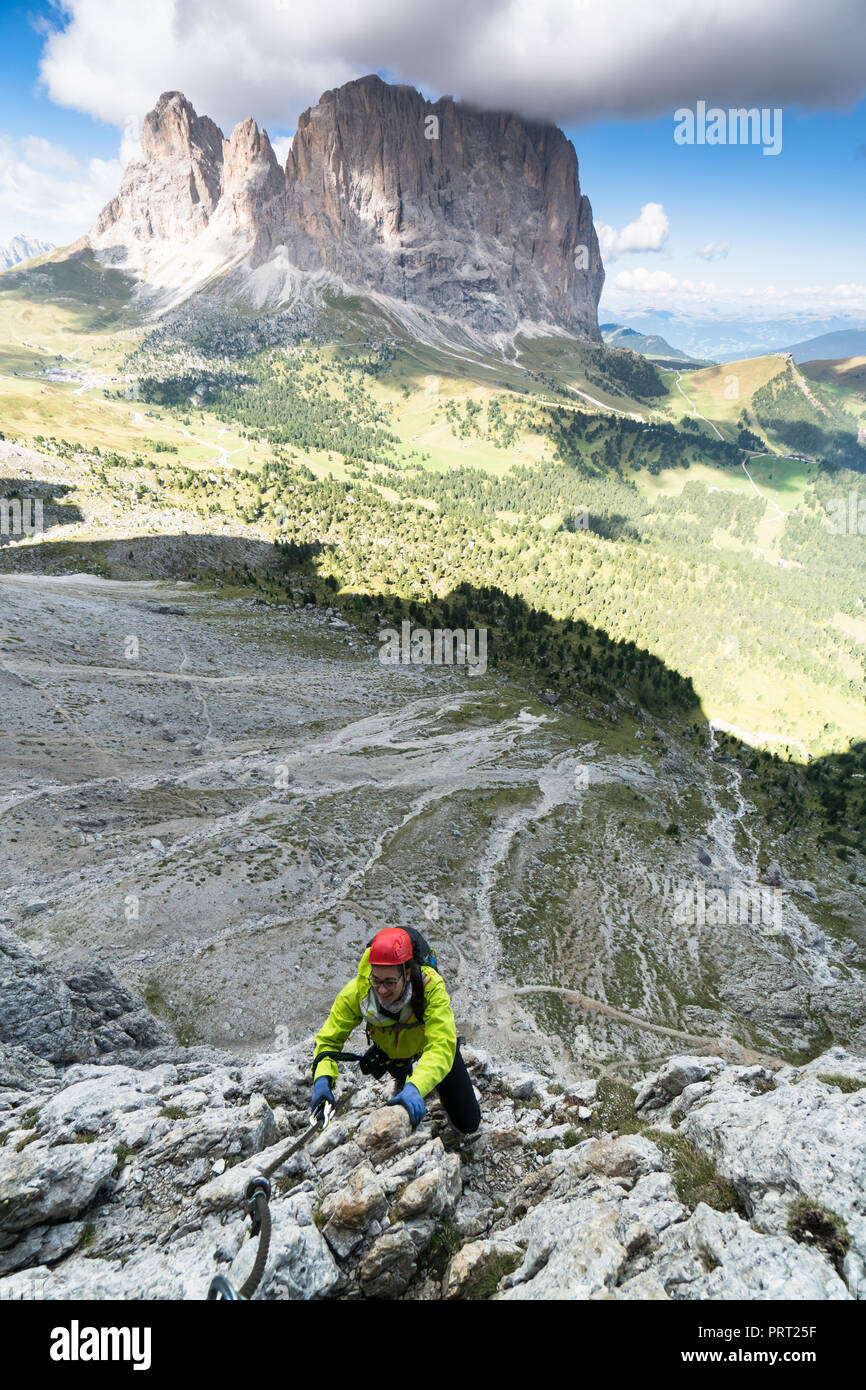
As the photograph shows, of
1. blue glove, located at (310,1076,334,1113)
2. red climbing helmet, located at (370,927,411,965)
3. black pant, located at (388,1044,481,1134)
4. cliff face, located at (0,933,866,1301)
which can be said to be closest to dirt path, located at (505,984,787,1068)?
cliff face, located at (0,933,866,1301)

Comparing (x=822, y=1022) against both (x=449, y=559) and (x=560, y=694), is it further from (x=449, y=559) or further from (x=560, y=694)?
(x=449, y=559)

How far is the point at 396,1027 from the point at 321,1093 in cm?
147

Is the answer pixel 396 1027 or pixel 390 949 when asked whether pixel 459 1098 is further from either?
pixel 390 949

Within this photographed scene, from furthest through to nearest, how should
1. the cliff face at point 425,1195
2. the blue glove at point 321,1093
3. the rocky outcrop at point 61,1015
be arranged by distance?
the rocky outcrop at point 61,1015 < the blue glove at point 321,1093 < the cliff face at point 425,1195

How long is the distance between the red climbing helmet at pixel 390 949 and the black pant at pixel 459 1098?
2944 mm

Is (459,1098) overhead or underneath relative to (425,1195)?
overhead

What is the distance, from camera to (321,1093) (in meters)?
9.38

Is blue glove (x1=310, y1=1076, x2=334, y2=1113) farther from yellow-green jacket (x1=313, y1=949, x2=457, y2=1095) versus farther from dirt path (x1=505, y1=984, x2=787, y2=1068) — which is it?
dirt path (x1=505, y1=984, x2=787, y2=1068)

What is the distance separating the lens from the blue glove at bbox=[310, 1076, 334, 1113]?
923 centimetres

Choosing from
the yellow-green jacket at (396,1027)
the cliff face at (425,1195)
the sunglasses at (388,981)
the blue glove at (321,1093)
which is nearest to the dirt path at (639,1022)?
the cliff face at (425,1195)

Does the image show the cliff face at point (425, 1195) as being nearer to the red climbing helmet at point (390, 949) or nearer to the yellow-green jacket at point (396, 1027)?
the yellow-green jacket at point (396, 1027)

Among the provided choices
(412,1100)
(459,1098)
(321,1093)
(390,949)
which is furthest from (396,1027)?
(459,1098)

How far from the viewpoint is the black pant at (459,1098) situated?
1055 cm
